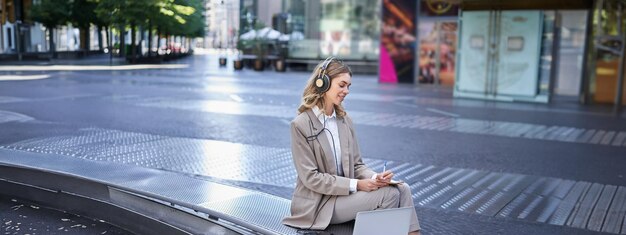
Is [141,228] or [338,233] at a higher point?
[338,233]

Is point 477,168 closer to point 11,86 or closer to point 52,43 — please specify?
point 11,86

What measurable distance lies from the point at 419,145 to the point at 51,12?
1365 inches

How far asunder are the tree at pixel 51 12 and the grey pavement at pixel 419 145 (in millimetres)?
22969

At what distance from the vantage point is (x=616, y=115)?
13.5 metres

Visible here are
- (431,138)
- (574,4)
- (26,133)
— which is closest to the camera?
(26,133)

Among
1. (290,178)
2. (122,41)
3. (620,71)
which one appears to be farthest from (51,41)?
(290,178)

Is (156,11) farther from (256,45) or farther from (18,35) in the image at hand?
(18,35)

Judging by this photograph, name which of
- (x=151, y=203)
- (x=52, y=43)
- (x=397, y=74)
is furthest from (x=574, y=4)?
(x=52, y=43)

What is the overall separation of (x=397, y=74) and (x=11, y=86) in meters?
13.0

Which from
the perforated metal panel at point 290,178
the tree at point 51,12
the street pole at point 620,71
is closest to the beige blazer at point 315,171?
the perforated metal panel at point 290,178

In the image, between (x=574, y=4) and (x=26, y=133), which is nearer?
(x=26, y=133)

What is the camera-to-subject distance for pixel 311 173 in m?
3.37

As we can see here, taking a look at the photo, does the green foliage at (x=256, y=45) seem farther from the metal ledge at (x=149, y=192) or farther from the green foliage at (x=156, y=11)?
the metal ledge at (x=149, y=192)

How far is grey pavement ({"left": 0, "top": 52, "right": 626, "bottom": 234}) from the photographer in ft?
18.3
